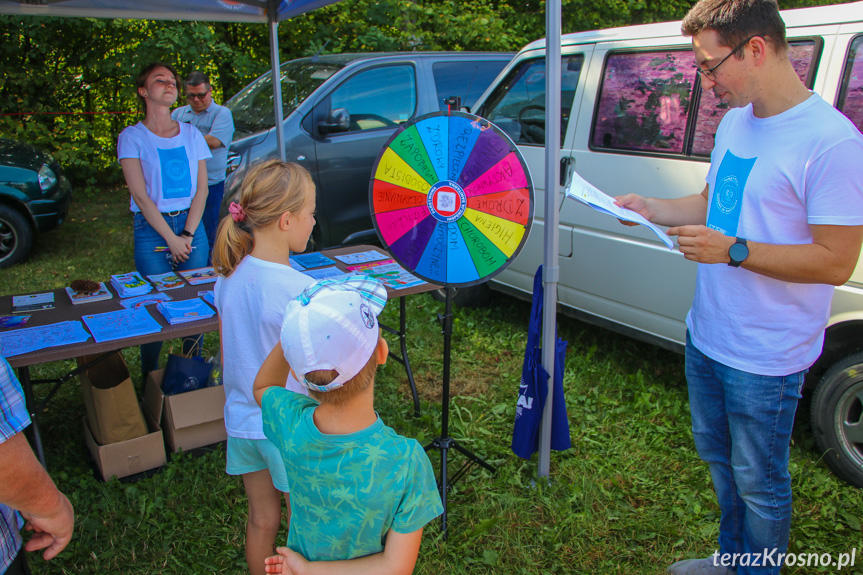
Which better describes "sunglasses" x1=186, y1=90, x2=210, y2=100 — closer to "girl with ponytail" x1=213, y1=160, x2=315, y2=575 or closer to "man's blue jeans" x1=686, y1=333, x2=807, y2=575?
"girl with ponytail" x1=213, y1=160, x2=315, y2=575

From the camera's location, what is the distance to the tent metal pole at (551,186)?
229 centimetres

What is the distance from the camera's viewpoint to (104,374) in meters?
3.01

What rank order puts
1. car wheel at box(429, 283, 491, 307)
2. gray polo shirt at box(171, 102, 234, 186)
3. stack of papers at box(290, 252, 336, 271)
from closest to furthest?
stack of papers at box(290, 252, 336, 271)
car wheel at box(429, 283, 491, 307)
gray polo shirt at box(171, 102, 234, 186)

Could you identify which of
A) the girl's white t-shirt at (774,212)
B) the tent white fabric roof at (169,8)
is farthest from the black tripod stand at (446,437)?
the tent white fabric roof at (169,8)

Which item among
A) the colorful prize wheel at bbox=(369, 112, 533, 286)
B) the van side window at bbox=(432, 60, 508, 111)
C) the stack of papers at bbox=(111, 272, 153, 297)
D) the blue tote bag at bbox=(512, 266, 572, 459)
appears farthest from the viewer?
the van side window at bbox=(432, 60, 508, 111)

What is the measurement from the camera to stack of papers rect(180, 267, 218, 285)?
10.3ft

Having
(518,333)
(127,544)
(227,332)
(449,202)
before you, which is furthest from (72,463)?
(518,333)

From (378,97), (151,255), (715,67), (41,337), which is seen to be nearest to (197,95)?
(378,97)

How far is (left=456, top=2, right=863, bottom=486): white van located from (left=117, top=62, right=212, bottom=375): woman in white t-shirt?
2.02 metres

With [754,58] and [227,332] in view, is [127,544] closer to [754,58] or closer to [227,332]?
[227,332]

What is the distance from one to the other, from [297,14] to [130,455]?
2.69 metres

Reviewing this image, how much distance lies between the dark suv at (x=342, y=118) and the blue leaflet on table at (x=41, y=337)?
8.48ft

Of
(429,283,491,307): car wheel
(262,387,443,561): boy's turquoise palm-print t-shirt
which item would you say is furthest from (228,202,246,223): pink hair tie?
(429,283,491,307): car wheel

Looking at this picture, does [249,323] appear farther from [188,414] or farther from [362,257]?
[362,257]
